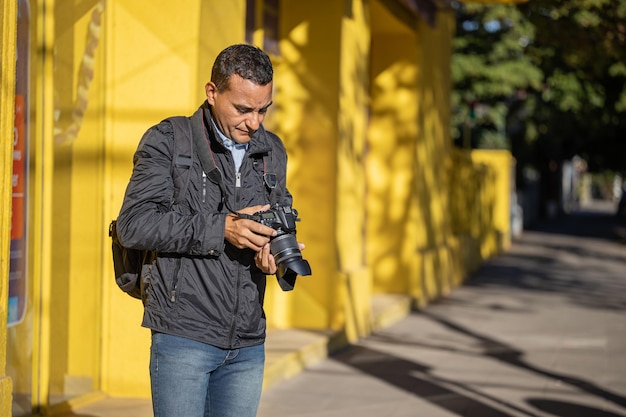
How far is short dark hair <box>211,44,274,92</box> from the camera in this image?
143 inches

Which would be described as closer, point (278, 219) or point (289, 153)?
point (278, 219)

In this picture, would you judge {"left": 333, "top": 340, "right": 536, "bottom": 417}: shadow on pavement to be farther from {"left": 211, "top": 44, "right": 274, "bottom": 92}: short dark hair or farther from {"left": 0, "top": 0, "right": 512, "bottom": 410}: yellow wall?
{"left": 211, "top": 44, "right": 274, "bottom": 92}: short dark hair

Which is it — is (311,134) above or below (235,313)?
above

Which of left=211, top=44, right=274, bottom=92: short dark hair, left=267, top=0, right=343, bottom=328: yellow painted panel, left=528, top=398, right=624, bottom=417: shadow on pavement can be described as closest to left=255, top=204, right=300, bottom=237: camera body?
left=211, top=44, right=274, bottom=92: short dark hair

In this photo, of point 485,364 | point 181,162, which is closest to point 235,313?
point 181,162

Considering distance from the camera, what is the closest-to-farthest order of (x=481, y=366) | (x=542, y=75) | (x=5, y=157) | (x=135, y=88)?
(x=5, y=157)
(x=135, y=88)
(x=481, y=366)
(x=542, y=75)

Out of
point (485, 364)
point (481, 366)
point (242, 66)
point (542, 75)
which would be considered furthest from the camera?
point (542, 75)

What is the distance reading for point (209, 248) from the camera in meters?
3.57

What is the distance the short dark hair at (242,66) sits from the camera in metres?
3.64

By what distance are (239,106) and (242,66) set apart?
13cm

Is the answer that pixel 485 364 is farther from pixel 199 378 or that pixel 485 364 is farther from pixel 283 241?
pixel 283 241

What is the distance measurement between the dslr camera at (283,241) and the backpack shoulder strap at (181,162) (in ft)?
0.92

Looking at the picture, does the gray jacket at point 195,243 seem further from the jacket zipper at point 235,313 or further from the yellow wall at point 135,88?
the yellow wall at point 135,88

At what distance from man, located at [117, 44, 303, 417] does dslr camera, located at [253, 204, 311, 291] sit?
0.03m
